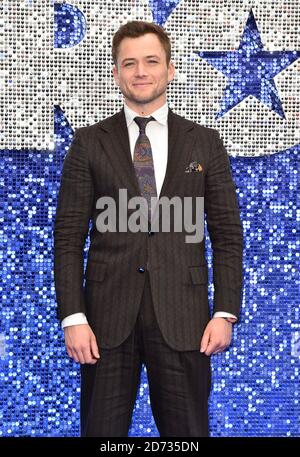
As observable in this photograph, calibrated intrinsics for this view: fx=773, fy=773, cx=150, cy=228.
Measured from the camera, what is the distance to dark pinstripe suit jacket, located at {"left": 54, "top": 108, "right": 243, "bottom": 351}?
2.44 metres

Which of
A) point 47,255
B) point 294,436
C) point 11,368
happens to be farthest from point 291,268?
point 11,368

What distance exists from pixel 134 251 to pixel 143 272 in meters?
0.07

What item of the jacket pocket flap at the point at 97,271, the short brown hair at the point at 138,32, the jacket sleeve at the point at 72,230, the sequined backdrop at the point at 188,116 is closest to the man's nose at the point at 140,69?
the short brown hair at the point at 138,32

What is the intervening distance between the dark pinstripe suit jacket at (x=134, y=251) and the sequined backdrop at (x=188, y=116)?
2.50 feet

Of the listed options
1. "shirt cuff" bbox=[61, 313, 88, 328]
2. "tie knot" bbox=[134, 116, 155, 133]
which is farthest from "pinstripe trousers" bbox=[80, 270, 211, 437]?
"tie knot" bbox=[134, 116, 155, 133]

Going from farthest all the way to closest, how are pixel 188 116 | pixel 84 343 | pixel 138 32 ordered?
pixel 188 116
pixel 138 32
pixel 84 343

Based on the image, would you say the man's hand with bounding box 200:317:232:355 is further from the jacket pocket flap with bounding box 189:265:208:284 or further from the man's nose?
the man's nose

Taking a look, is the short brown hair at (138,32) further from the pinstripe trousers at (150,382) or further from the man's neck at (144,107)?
the pinstripe trousers at (150,382)

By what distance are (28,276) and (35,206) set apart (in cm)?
30

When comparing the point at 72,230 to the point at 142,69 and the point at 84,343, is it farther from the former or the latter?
the point at 142,69

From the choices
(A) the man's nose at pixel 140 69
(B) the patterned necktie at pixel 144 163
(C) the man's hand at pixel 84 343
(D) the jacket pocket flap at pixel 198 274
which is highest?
(A) the man's nose at pixel 140 69

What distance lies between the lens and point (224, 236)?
2498 mm

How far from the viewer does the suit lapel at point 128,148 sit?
247 cm

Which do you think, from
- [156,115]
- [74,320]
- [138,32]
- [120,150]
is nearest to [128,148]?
[120,150]
